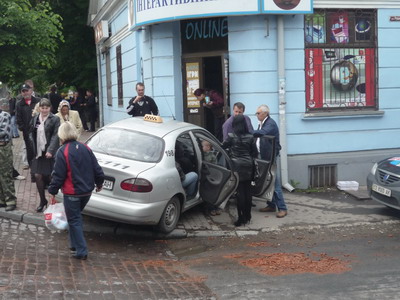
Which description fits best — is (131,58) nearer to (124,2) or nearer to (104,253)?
(124,2)

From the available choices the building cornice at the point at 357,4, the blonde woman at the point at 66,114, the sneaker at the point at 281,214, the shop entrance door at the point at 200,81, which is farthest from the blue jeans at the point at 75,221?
the building cornice at the point at 357,4

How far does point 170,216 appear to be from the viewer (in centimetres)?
816

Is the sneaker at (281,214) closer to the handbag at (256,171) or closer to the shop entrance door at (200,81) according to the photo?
the handbag at (256,171)

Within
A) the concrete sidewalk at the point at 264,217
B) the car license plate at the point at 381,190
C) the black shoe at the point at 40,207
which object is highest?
the car license plate at the point at 381,190

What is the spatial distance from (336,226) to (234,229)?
161 cm

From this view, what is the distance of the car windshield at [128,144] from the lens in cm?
800

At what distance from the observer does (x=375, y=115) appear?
11.7 m

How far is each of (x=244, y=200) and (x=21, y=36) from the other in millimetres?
9167

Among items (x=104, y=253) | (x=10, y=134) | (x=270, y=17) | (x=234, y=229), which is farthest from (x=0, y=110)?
(x=270, y=17)

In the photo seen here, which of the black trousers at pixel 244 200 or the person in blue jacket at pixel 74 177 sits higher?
the person in blue jacket at pixel 74 177

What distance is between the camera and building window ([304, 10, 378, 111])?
1150 centimetres

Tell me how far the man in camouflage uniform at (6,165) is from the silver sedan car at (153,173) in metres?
1.64

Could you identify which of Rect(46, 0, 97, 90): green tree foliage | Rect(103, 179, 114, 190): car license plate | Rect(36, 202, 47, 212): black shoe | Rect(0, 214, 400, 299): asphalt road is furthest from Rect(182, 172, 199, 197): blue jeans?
Rect(46, 0, 97, 90): green tree foliage

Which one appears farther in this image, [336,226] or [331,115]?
[331,115]
